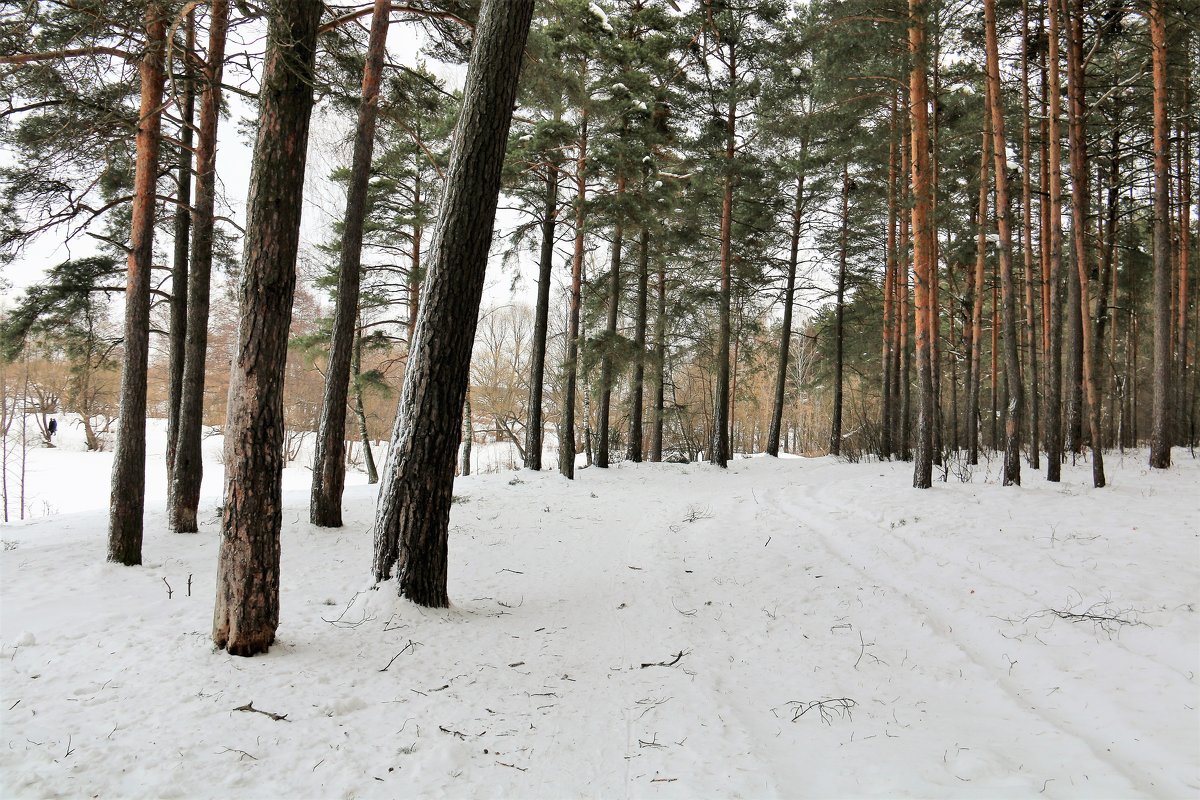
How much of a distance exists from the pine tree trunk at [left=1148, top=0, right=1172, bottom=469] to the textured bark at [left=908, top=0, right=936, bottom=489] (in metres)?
4.56

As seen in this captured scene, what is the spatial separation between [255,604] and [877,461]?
17.4m

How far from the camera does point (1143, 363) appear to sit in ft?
88.8

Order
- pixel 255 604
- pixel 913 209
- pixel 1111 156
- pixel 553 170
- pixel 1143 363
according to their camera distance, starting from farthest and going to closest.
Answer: pixel 1143 363, pixel 1111 156, pixel 553 170, pixel 913 209, pixel 255 604

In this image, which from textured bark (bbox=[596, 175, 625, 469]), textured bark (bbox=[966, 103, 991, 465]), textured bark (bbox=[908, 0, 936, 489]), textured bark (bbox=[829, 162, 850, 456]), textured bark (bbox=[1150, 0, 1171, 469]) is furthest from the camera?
textured bark (bbox=[829, 162, 850, 456])

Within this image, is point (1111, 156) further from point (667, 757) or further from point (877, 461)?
point (667, 757)

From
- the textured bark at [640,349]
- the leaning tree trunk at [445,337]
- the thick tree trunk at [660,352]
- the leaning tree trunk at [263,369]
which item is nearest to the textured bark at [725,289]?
the thick tree trunk at [660,352]

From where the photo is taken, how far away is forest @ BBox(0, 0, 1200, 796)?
13.5 feet

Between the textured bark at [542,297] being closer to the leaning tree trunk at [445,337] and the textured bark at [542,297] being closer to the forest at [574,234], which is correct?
the forest at [574,234]

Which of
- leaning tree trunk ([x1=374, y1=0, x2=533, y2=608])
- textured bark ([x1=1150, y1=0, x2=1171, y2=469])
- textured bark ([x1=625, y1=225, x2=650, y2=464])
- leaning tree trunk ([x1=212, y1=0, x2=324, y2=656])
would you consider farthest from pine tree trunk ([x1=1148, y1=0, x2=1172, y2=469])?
leaning tree trunk ([x1=212, y1=0, x2=324, y2=656])

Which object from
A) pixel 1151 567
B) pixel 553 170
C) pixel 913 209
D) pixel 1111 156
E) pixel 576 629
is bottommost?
pixel 576 629

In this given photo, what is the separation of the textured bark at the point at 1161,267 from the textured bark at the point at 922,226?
4558mm

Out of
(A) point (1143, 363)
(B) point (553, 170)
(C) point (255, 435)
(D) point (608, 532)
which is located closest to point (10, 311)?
(C) point (255, 435)

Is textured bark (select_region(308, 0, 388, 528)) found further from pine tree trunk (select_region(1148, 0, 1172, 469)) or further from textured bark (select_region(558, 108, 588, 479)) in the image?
pine tree trunk (select_region(1148, 0, 1172, 469))

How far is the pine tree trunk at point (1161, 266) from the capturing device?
9820 millimetres
